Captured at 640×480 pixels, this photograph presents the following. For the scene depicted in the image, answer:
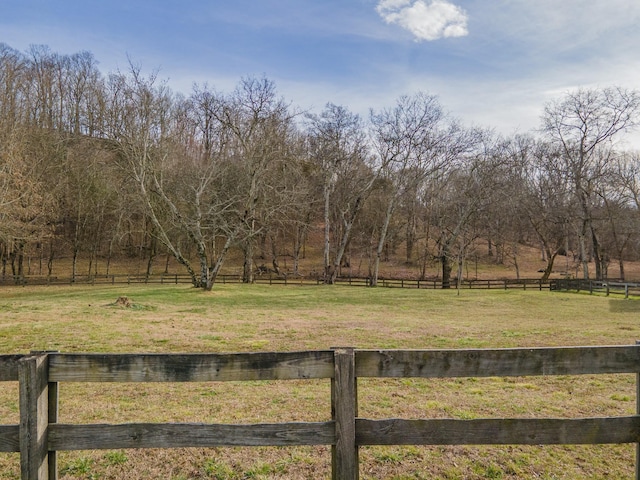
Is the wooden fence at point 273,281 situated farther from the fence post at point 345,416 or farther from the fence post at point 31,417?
the fence post at point 31,417

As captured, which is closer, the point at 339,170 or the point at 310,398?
the point at 310,398

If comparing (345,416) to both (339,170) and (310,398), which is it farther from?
(339,170)

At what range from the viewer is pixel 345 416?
122 inches

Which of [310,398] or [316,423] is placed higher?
[316,423]

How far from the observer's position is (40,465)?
9.82 feet

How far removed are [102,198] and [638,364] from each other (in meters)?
41.4

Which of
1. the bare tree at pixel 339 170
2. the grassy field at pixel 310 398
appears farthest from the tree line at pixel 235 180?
the grassy field at pixel 310 398

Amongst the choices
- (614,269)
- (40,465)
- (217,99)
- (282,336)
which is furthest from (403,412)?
(614,269)

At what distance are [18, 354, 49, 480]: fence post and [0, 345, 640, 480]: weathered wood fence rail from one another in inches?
0.9

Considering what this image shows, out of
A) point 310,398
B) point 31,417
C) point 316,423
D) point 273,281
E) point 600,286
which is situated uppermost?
point 31,417

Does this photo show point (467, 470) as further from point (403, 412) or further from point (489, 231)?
point (489, 231)

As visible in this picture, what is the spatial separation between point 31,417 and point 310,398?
4.07m

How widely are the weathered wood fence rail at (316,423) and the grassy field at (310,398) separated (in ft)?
3.36

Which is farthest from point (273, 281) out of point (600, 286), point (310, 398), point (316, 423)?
point (316, 423)
